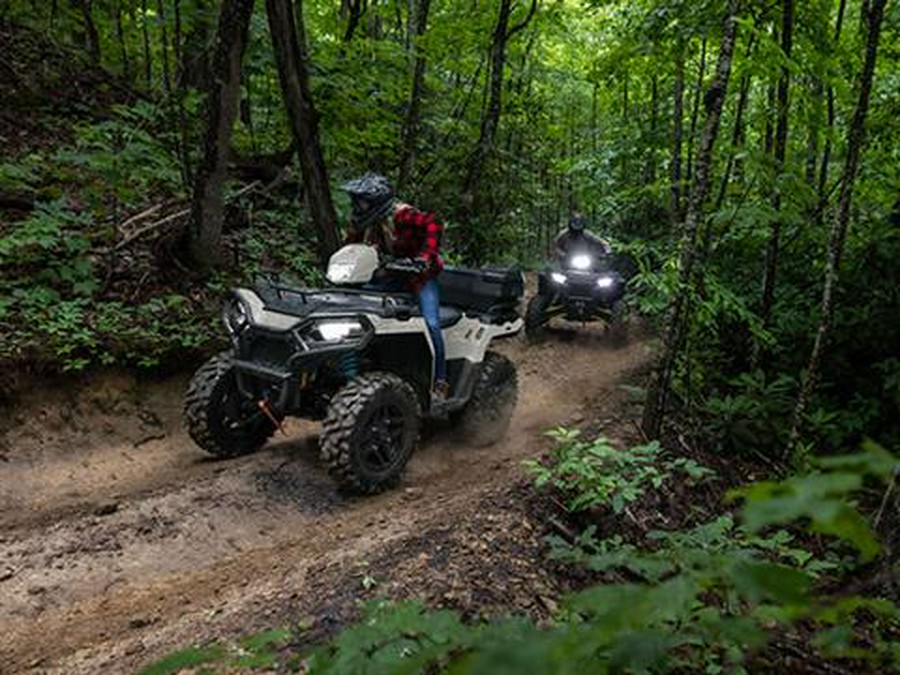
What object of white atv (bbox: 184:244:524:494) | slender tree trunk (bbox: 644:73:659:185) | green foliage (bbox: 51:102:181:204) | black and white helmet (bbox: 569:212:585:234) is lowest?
white atv (bbox: 184:244:524:494)

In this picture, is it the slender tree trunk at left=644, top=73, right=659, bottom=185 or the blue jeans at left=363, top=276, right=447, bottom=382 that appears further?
the slender tree trunk at left=644, top=73, right=659, bottom=185

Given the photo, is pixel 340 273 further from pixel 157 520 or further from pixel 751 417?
pixel 751 417

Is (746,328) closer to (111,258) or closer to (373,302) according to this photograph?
(373,302)

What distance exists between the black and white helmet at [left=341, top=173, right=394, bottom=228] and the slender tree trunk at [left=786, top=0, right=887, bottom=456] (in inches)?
154

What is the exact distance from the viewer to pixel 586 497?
415 cm

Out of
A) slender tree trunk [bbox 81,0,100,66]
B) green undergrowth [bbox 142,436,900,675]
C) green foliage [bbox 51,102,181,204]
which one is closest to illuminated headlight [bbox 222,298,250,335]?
green undergrowth [bbox 142,436,900,675]

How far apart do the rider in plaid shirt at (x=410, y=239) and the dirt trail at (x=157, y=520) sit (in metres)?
1.22

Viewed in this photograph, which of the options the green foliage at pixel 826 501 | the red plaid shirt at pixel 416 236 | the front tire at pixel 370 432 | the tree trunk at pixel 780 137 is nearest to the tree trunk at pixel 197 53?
the red plaid shirt at pixel 416 236

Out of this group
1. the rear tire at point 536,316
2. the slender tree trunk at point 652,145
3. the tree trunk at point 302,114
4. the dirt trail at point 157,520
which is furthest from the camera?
the slender tree trunk at point 652,145

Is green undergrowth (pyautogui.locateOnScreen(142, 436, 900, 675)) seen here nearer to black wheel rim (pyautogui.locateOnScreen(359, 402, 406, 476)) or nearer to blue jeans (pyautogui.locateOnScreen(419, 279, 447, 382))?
black wheel rim (pyautogui.locateOnScreen(359, 402, 406, 476))

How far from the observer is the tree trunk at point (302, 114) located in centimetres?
712

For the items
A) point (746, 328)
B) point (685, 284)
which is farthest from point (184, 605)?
point (746, 328)

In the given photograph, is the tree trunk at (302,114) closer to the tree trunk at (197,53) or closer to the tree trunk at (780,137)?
the tree trunk at (197,53)

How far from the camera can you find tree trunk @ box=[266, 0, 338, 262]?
7.12m
